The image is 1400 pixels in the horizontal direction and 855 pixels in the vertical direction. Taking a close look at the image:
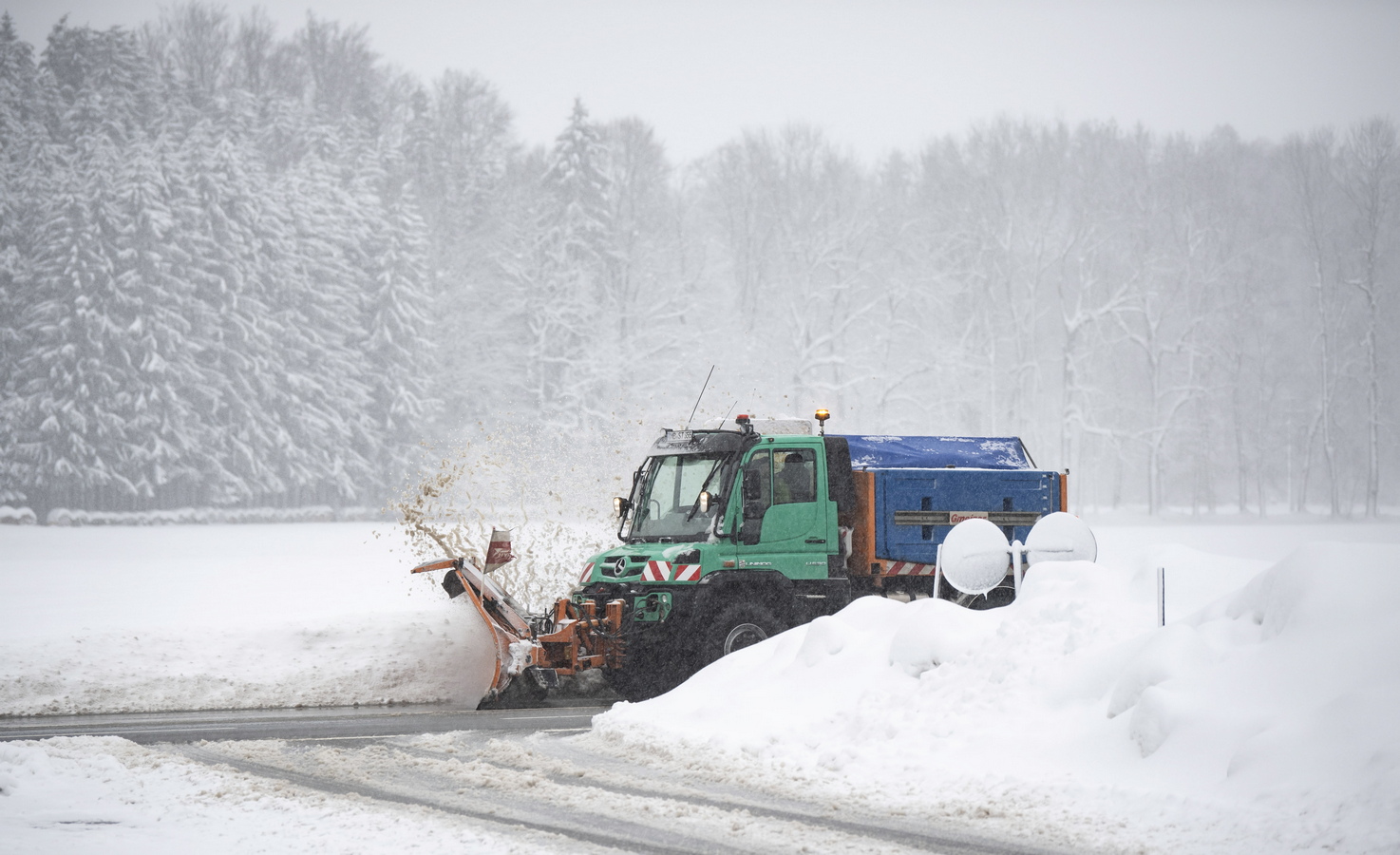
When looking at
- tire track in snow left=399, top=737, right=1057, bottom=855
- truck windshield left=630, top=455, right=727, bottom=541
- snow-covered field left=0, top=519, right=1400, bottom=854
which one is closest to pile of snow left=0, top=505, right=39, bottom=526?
snow-covered field left=0, top=519, right=1400, bottom=854

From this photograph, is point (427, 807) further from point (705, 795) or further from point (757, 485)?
point (757, 485)

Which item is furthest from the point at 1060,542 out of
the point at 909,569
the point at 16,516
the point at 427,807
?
the point at 16,516

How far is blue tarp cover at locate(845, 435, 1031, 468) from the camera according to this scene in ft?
46.1

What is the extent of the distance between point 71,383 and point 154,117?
13.2 meters

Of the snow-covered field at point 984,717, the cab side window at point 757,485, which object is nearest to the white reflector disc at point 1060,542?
the snow-covered field at point 984,717

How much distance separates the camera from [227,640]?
47.8 ft

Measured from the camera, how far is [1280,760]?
6.93m

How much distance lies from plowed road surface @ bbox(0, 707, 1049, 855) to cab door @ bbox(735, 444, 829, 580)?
239 cm

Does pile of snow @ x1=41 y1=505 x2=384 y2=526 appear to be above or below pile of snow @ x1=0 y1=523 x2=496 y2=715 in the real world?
above

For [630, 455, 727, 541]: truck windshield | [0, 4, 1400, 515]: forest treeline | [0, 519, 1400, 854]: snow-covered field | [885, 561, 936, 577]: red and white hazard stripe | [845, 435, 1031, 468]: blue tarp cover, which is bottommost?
[0, 519, 1400, 854]: snow-covered field

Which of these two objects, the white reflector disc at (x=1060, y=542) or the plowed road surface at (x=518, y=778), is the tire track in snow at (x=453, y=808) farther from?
the white reflector disc at (x=1060, y=542)

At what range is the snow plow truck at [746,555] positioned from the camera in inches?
472

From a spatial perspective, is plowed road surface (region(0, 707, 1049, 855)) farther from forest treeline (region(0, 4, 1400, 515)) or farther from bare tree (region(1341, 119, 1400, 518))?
bare tree (region(1341, 119, 1400, 518))

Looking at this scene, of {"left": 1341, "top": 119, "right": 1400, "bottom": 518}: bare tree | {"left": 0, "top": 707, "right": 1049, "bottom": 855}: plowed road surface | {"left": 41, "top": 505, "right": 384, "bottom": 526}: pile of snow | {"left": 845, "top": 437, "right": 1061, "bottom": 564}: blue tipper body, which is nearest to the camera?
{"left": 0, "top": 707, "right": 1049, "bottom": 855}: plowed road surface
